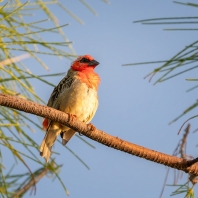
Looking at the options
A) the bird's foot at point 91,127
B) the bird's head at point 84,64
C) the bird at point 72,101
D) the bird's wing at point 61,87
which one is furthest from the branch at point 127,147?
the bird's head at point 84,64

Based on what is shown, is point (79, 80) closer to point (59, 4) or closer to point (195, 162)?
point (59, 4)

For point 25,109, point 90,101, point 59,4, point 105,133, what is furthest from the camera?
point 90,101

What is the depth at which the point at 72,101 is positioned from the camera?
3.32 meters

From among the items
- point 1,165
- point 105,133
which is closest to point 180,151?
point 105,133

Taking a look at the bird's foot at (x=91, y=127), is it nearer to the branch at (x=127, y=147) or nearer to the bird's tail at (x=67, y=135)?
the branch at (x=127, y=147)

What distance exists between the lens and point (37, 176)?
2926 millimetres

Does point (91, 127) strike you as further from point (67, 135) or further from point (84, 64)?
point (84, 64)

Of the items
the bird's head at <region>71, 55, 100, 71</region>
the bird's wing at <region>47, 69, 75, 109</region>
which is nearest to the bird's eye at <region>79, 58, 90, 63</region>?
the bird's head at <region>71, 55, 100, 71</region>

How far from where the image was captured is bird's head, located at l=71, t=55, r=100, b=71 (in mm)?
3727

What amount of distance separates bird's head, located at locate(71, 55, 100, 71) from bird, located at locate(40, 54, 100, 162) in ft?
0.25

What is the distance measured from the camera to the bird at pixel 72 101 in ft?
10.9

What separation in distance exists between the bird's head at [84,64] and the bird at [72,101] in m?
0.08

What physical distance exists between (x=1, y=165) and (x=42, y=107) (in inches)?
20.7

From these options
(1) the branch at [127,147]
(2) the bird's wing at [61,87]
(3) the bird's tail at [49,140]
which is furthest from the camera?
(2) the bird's wing at [61,87]
